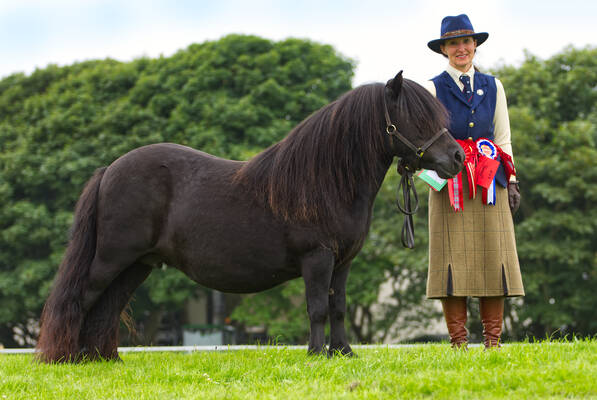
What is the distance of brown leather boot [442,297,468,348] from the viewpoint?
5727 millimetres

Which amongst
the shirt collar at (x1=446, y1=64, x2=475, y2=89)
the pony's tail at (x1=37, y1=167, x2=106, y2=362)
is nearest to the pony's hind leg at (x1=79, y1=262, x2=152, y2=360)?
the pony's tail at (x1=37, y1=167, x2=106, y2=362)

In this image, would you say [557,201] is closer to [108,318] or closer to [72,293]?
[108,318]

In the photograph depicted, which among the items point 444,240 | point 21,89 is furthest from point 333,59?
point 444,240

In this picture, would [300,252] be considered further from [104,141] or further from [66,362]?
[104,141]

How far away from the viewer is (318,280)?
5180mm

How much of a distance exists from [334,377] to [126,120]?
17.5 m

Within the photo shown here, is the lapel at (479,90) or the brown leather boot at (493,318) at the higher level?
the lapel at (479,90)

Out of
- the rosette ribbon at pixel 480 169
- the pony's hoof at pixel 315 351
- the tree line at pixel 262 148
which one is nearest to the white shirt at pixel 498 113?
the rosette ribbon at pixel 480 169

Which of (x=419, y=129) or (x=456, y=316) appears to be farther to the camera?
(x=456, y=316)

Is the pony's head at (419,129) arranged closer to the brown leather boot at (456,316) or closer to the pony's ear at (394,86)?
the pony's ear at (394,86)

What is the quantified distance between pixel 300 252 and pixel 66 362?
2.45 meters

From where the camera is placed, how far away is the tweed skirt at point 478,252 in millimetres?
5516

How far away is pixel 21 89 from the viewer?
22.7 metres

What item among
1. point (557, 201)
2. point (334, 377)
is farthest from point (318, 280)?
point (557, 201)
